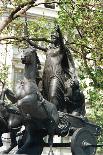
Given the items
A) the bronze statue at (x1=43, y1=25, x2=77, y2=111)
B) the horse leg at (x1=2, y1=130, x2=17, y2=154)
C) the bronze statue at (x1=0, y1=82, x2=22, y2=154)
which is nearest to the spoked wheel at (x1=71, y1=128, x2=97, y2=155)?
the bronze statue at (x1=43, y1=25, x2=77, y2=111)

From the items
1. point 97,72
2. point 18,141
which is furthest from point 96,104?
point 18,141

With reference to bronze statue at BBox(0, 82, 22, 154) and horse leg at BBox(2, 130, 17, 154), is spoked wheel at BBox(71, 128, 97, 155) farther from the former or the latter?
horse leg at BBox(2, 130, 17, 154)

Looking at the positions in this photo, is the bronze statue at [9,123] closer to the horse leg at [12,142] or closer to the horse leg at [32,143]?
the horse leg at [12,142]

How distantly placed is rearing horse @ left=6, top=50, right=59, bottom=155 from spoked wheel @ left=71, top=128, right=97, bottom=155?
1.62 ft

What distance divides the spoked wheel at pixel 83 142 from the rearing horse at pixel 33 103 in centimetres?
49

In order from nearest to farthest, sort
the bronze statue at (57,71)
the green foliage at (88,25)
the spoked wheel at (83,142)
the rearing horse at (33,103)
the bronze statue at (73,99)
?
the rearing horse at (33,103) < the spoked wheel at (83,142) < the bronze statue at (57,71) < the bronze statue at (73,99) < the green foliage at (88,25)

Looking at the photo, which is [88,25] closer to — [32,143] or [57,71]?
[57,71]

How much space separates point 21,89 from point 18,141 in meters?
1.71

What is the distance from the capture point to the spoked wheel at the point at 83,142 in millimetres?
10703

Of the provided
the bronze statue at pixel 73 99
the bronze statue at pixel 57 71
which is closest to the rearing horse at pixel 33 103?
the bronze statue at pixel 57 71

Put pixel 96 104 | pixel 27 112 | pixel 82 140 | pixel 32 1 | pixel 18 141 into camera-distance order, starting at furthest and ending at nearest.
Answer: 1. pixel 96 104
2. pixel 32 1
3. pixel 18 141
4. pixel 82 140
5. pixel 27 112

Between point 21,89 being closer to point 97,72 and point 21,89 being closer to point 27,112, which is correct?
point 27,112

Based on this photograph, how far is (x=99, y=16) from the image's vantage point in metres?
17.7

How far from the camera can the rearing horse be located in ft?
33.3
